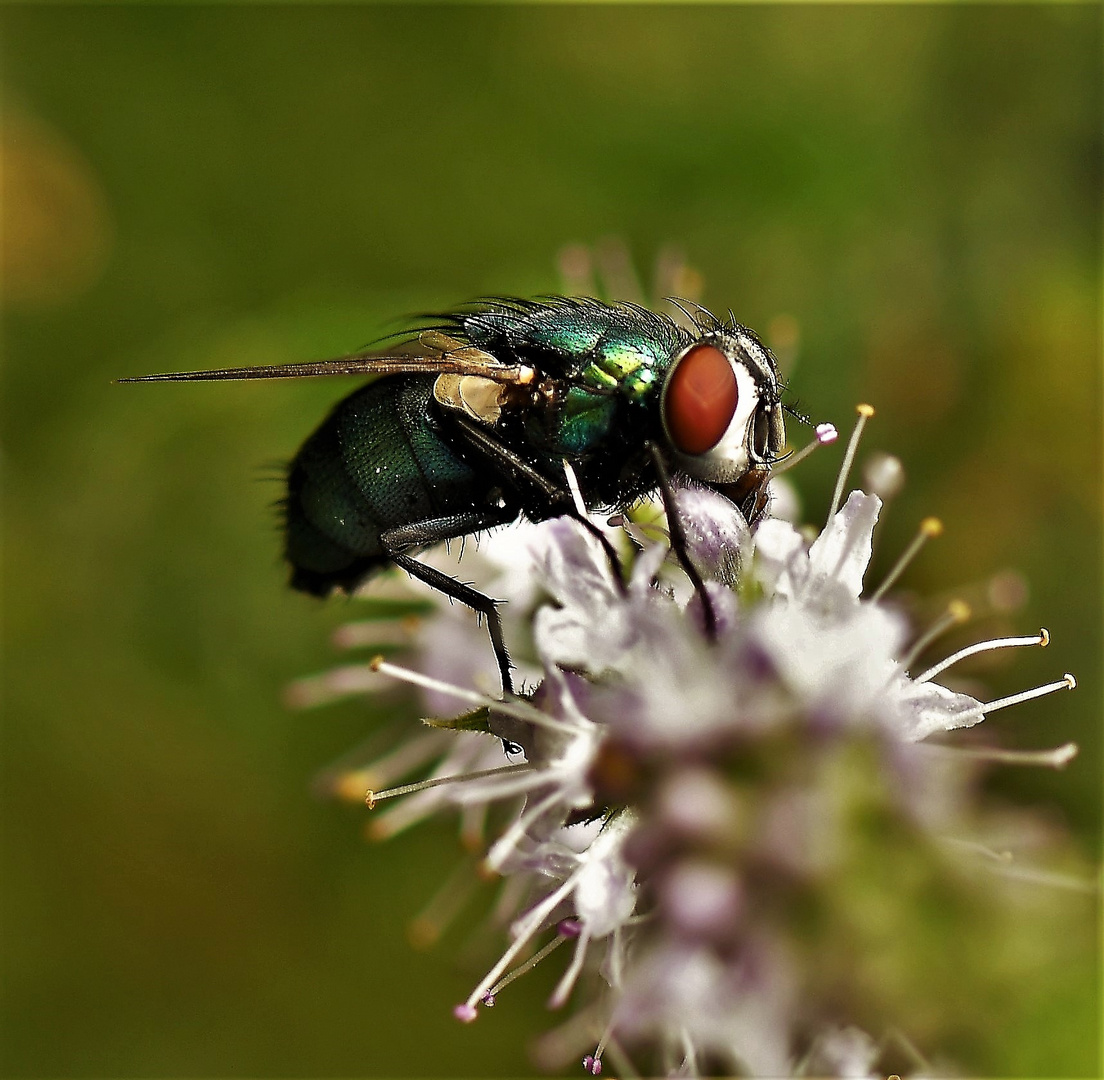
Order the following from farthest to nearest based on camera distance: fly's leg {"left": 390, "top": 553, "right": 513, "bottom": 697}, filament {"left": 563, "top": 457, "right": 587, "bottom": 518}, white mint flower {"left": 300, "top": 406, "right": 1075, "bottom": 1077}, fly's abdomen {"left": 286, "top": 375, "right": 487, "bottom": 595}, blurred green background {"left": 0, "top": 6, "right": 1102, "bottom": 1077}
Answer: blurred green background {"left": 0, "top": 6, "right": 1102, "bottom": 1077}
fly's abdomen {"left": 286, "top": 375, "right": 487, "bottom": 595}
fly's leg {"left": 390, "top": 553, "right": 513, "bottom": 697}
filament {"left": 563, "top": 457, "right": 587, "bottom": 518}
white mint flower {"left": 300, "top": 406, "right": 1075, "bottom": 1077}

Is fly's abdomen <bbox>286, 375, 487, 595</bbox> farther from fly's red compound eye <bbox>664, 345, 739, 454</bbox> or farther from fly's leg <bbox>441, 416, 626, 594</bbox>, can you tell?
fly's red compound eye <bbox>664, 345, 739, 454</bbox>

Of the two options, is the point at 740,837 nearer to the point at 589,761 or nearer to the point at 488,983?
the point at 589,761

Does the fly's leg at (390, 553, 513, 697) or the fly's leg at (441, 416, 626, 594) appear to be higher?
the fly's leg at (441, 416, 626, 594)

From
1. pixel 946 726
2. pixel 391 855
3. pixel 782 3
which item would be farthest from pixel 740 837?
pixel 782 3

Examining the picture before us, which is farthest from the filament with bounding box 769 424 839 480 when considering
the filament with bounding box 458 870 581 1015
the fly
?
the filament with bounding box 458 870 581 1015

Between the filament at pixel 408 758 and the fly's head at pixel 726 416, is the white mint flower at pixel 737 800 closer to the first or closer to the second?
the fly's head at pixel 726 416

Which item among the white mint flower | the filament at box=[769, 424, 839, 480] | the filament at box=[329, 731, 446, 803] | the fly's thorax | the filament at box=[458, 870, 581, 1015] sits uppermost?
the fly's thorax

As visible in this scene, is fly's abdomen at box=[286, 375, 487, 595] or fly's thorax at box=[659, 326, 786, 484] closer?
fly's thorax at box=[659, 326, 786, 484]
